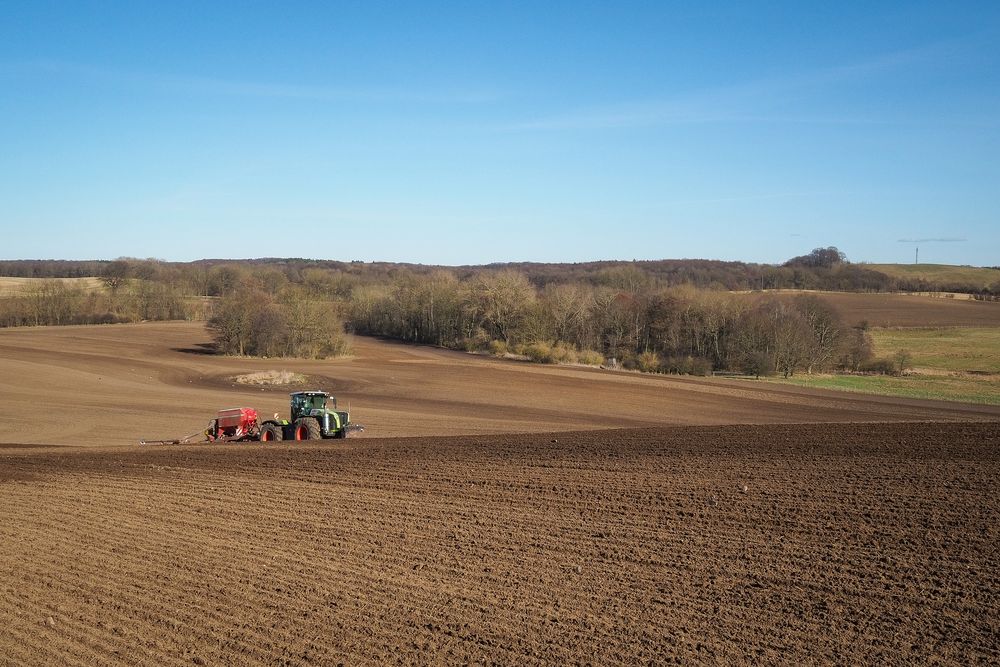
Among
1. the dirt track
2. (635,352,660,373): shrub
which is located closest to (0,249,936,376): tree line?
(635,352,660,373): shrub

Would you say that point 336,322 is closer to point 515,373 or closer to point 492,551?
point 515,373

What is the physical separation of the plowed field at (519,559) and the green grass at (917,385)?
33946 millimetres

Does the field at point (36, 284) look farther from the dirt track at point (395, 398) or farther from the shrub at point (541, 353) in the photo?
the shrub at point (541, 353)

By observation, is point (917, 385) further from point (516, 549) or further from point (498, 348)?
point (516, 549)

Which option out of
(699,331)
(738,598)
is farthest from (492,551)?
(699,331)

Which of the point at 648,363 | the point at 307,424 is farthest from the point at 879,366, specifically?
the point at 307,424

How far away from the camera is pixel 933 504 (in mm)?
14617

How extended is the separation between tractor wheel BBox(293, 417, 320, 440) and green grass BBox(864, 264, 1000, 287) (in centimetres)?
15176

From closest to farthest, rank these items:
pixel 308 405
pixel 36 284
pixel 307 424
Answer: pixel 307 424 < pixel 308 405 < pixel 36 284

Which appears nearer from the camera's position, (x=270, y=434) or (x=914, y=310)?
(x=270, y=434)

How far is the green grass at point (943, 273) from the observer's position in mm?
153062

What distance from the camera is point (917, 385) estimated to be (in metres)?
57.8

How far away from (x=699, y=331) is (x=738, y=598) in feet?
207

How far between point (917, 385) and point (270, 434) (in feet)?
162
